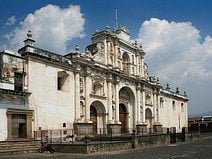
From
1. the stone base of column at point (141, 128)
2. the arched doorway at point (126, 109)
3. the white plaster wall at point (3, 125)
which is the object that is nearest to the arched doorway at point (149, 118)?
the stone base of column at point (141, 128)

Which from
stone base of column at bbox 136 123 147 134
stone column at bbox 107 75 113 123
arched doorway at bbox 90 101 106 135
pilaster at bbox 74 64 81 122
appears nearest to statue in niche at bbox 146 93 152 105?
stone base of column at bbox 136 123 147 134

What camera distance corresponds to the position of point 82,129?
30266 mm

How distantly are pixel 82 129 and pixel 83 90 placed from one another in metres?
4.08

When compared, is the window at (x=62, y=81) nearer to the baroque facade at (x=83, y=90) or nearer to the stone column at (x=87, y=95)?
the baroque facade at (x=83, y=90)

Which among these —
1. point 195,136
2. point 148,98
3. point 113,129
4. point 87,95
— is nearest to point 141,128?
point 148,98

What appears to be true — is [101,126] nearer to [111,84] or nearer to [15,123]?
[111,84]

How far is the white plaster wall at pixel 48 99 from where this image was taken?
25.9m

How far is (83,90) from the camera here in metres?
31.8

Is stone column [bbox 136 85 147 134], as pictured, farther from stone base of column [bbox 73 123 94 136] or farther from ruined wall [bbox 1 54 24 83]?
ruined wall [bbox 1 54 24 83]

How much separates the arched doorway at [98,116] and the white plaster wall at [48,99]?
4.46m

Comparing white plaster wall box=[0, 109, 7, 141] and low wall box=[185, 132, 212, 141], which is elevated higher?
white plaster wall box=[0, 109, 7, 141]

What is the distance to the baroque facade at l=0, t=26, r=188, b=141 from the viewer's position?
2427 centimetres

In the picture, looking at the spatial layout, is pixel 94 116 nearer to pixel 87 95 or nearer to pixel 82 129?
pixel 87 95

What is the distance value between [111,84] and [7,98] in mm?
14811
